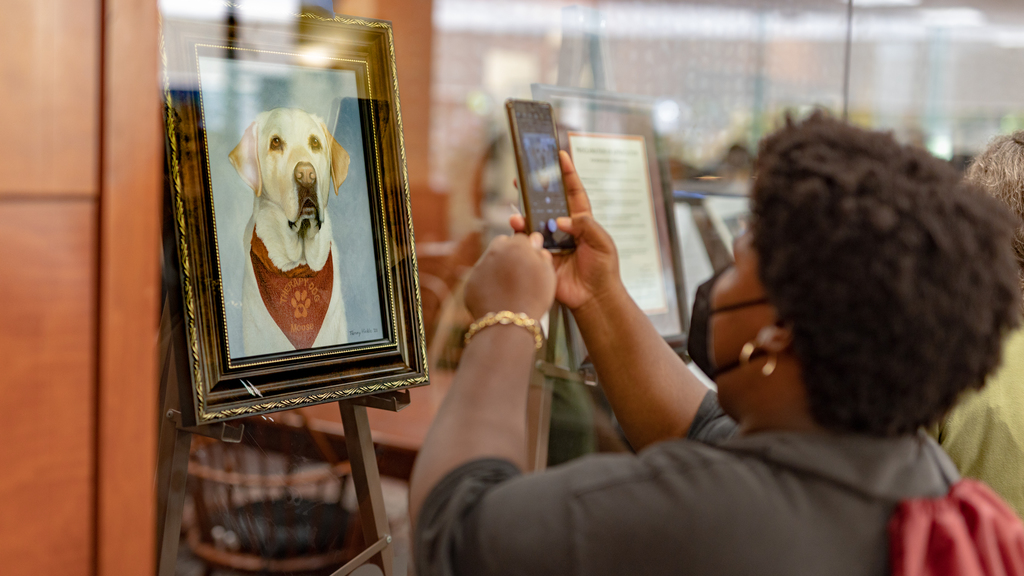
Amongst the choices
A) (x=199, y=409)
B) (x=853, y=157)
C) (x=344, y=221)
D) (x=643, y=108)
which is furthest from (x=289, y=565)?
→ (x=643, y=108)

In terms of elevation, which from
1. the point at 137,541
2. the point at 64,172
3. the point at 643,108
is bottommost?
the point at 137,541

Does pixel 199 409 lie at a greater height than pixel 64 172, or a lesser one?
lesser

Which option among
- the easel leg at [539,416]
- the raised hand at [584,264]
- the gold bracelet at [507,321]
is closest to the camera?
the gold bracelet at [507,321]

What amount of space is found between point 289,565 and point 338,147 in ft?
2.19

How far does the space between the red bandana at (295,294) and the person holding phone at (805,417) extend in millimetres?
350

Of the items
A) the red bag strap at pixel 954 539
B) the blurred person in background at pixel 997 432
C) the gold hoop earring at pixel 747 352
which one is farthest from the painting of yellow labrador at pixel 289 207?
the blurred person in background at pixel 997 432

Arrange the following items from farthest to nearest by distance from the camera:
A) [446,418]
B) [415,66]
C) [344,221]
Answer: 1. [415,66]
2. [344,221]
3. [446,418]

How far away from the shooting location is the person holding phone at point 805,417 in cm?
68

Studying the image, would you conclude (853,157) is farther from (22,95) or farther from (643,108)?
(643,108)

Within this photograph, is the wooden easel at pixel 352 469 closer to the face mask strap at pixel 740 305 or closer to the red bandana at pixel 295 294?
the red bandana at pixel 295 294

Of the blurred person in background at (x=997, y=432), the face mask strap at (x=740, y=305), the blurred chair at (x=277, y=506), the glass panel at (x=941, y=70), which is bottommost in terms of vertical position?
the blurred chair at (x=277, y=506)

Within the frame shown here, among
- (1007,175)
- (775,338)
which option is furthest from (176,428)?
(1007,175)

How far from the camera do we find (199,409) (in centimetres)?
96

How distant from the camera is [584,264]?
1.25 meters
